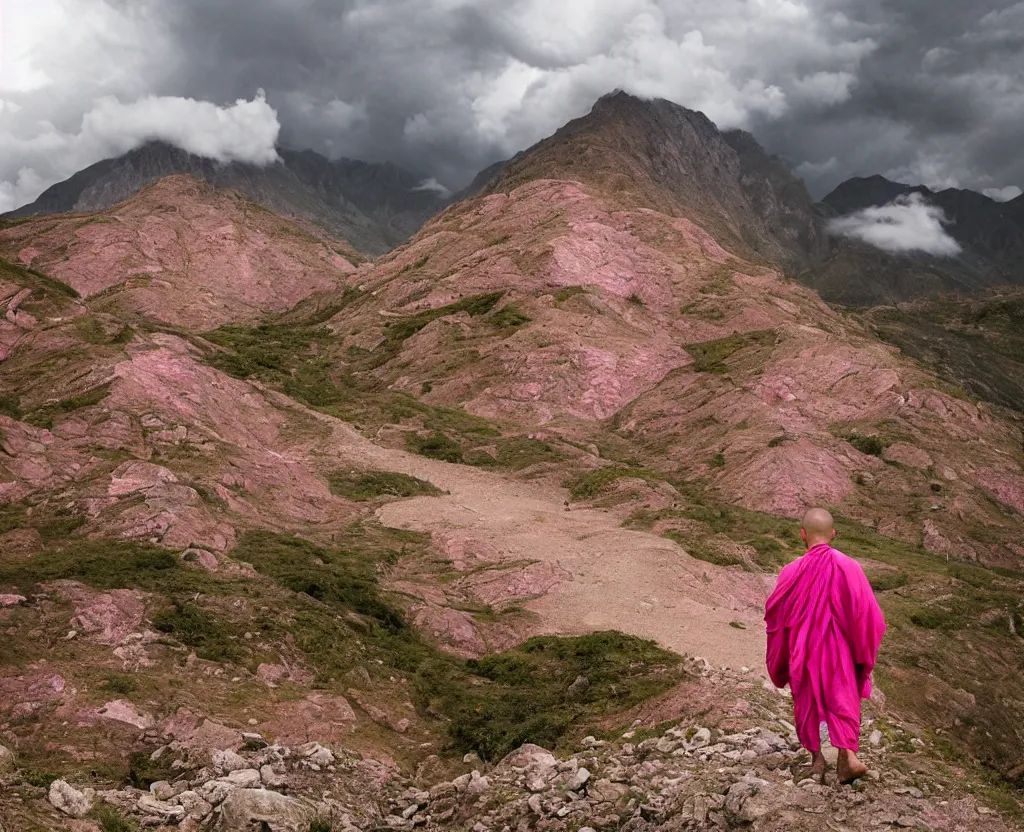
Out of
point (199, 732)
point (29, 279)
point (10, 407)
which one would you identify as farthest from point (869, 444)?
point (29, 279)

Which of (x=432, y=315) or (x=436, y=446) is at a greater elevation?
(x=432, y=315)

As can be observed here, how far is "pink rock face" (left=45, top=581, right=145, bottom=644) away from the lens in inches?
711

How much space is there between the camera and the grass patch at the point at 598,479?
44531mm

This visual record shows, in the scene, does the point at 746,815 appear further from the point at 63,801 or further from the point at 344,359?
the point at 344,359

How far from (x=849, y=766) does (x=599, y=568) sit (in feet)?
71.5

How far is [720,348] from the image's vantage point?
232 feet

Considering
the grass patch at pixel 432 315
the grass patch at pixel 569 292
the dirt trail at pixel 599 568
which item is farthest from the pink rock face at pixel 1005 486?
the grass patch at pixel 432 315

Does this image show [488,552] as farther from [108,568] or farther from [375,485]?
[108,568]

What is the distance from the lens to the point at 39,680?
15.3 metres

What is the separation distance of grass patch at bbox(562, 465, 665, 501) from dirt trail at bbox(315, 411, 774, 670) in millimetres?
1045

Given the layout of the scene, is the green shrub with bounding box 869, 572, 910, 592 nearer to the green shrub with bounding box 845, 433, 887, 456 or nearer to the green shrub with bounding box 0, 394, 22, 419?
the green shrub with bounding box 845, 433, 887, 456

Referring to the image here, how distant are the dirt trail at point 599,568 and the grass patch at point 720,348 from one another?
25.9m

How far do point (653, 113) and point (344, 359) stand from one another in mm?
143333

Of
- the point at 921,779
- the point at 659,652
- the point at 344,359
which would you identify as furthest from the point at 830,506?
the point at 344,359
